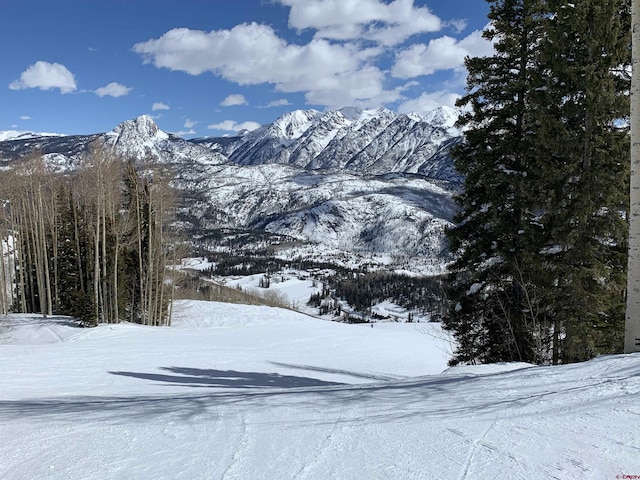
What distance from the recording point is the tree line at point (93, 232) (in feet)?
82.5

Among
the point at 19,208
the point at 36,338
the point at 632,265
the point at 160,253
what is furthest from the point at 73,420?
the point at 19,208

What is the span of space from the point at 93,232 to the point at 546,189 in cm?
2476

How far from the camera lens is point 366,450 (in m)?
3.55

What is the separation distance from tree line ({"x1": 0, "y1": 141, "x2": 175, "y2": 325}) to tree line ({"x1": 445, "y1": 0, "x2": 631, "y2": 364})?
19.9m

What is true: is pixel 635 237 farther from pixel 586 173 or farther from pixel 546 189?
pixel 546 189

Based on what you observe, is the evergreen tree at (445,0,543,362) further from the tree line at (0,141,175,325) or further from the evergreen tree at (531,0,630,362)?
the tree line at (0,141,175,325)

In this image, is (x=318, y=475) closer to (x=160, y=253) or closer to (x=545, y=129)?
(x=545, y=129)

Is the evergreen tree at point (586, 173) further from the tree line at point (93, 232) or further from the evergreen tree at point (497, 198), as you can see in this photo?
the tree line at point (93, 232)

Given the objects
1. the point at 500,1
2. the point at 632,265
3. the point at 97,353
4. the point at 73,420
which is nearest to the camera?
the point at 73,420

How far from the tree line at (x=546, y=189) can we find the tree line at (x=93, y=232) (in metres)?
19.9

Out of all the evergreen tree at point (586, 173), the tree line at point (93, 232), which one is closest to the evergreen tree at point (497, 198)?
the evergreen tree at point (586, 173)

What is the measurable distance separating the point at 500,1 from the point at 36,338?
2531 cm

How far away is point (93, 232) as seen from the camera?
2636 cm

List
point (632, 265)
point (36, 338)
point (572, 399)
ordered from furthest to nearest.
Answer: point (36, 338)
point (632, 265)
point (572, 399)
